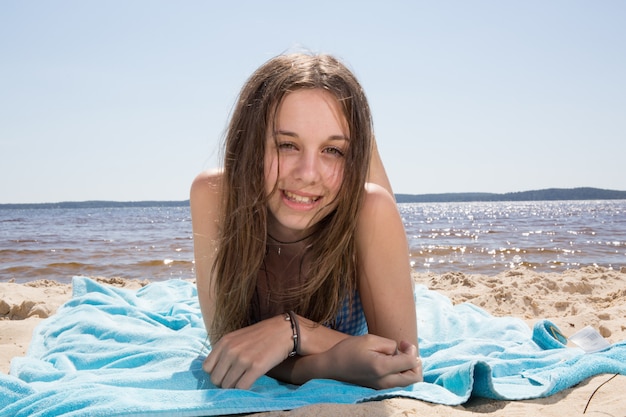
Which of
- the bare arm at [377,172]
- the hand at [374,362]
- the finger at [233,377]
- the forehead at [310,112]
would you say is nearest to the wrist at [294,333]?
the hand at [374,362]

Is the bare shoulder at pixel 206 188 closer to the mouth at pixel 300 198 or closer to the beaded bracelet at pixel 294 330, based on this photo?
the mouth at pixel 300 198

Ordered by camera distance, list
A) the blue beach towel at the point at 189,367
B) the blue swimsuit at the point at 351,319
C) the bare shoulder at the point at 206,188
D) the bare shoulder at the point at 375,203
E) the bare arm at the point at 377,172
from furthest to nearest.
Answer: the bare arm at the point at 377,172, the blue swimsuit at the point at 351,319, the bare shoulder at the point at 206,188, the bare shoulder at the point at 375,203, the blue beach towel at the point at 189,367

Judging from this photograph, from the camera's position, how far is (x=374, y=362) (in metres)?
2.11

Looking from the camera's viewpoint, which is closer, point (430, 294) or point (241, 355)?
point (241, 355)

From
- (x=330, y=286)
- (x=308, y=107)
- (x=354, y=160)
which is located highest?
(x=308, y=107)

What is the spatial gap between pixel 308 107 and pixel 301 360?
1.03m

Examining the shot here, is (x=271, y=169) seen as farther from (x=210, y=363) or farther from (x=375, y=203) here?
(x=210, y=363)

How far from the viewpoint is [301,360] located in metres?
2.31

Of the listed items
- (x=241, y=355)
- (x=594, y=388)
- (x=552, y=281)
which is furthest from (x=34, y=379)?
(x=552, y=281)

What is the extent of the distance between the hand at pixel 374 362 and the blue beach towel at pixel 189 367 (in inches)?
1.9

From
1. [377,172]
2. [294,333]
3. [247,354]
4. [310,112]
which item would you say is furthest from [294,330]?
[377,172]

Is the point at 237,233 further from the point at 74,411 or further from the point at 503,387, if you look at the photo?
the point at 503,387

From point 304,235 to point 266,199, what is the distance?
14.6 inches

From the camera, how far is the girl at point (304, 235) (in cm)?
214
